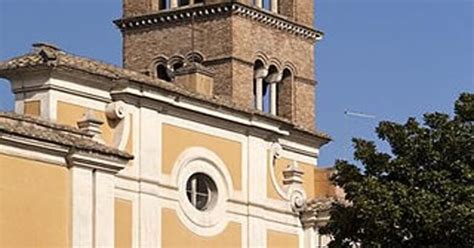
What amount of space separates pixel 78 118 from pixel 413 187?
8.38 m

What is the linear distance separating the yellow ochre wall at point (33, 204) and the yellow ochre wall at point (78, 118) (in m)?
3.31

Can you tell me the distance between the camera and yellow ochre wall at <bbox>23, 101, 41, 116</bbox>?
3922 cm

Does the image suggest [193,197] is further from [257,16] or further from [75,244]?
[257,16]

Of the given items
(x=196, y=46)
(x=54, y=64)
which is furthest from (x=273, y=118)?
(x=196, y=46)

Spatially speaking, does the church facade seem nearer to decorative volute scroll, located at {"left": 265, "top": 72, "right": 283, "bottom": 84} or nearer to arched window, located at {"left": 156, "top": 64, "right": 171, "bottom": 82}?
arched window, located at {"left": 156, "top": 64, "right": 171, "bottom": 82}

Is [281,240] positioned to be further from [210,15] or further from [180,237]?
[210,15]

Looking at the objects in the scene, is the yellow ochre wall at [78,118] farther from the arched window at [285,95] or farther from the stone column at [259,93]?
the arched window at [285,95]

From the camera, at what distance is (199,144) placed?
139ft

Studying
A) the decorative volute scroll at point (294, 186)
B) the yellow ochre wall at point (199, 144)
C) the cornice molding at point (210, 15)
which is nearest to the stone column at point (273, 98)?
the cornice molding at point (210, 15)

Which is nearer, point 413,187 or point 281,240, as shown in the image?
point 413,187

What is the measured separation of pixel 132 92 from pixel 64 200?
4.92 m

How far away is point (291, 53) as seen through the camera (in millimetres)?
65812

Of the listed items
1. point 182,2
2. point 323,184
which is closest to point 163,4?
point 182,2

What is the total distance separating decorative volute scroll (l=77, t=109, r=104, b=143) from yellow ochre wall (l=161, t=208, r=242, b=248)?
2692 millimetres
